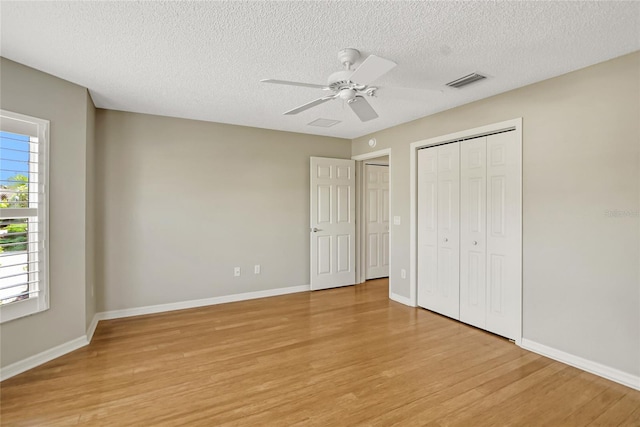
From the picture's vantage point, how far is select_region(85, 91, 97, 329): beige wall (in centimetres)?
330

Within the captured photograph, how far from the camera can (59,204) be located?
2941mm

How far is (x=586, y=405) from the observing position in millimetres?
2215

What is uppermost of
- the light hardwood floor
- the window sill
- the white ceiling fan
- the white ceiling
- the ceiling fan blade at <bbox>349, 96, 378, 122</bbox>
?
the white ceiling

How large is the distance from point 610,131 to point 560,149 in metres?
0.36

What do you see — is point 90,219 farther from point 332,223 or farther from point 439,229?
point 439,229

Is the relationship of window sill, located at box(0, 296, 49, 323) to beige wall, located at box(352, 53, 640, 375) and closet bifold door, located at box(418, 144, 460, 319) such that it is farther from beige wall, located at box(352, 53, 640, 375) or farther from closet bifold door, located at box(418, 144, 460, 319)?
beige wall, located at box(352, 53, 640, 375)

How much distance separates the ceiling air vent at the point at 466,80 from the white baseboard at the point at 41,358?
4.31 m

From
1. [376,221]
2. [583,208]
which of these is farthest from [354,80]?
[376,221]

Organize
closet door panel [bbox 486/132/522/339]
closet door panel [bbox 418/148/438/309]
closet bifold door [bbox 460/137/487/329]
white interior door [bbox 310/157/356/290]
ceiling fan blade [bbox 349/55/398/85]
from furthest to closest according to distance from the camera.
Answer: white interior door [bbox 310/157/356/290] → closet door panel [bbox 418/148/438/309] → closet bifold door [bbox 460/137/487/329] → closet door panel [bbox 486/132/522/339] → ceiling fan blade [bbox 349/55/398/85]

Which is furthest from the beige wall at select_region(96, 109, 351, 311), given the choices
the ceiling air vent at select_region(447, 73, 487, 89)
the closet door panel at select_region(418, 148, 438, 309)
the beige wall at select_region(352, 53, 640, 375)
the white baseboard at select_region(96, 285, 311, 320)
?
the beige wall at select_region(352, 53, 640, 375)

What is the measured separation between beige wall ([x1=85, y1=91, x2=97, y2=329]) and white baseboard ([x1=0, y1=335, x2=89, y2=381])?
193mm

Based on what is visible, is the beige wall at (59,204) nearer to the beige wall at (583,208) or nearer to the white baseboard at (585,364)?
the beige wall at (583,208)

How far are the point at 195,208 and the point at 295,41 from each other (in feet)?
9.21

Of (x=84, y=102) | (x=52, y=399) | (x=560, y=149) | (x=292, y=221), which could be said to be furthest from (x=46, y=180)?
(x=560, y=149)
